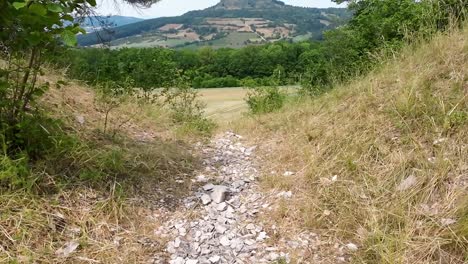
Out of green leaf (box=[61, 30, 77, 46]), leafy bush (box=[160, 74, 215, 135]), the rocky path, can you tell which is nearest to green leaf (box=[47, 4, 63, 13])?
green leaf (box=[61, 30, 77, 46])

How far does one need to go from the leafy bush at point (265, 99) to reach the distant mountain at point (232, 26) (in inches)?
1503

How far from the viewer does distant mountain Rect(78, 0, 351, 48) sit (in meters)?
52.7

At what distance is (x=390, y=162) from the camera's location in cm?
308

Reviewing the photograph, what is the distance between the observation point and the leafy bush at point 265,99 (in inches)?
263

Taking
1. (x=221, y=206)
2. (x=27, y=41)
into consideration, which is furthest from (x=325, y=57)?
(x=27, y=41)

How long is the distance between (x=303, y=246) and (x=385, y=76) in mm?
2661

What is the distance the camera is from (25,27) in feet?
8.21

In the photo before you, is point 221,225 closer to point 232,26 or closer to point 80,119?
point 80,119

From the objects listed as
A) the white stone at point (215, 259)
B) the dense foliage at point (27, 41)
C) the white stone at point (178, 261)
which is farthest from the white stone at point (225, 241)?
the dense foliage at point (27, 41)

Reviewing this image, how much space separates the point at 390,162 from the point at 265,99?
4408 mm

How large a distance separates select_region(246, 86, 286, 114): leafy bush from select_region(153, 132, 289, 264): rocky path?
9.21 feet

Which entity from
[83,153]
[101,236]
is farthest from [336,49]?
[101,236]

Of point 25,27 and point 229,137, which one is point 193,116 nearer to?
point 229,137

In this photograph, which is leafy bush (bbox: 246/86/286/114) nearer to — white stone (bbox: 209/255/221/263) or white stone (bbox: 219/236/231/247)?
white stone (bbox: 219/236/231/247)
